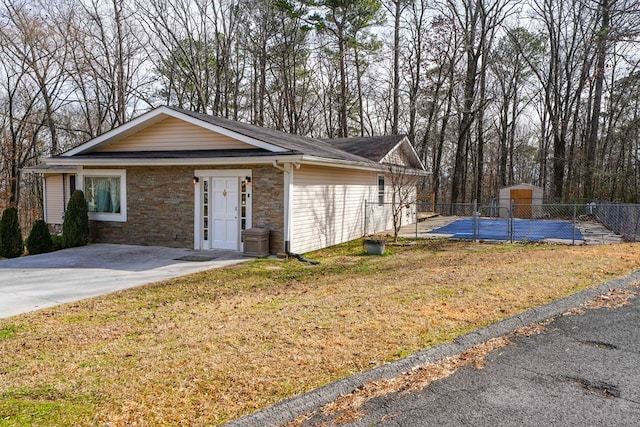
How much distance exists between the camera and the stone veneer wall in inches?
408

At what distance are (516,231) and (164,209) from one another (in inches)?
480

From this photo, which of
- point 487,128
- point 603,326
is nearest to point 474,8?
point 487,128

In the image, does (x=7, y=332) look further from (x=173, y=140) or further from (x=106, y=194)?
(x=106, y=194)

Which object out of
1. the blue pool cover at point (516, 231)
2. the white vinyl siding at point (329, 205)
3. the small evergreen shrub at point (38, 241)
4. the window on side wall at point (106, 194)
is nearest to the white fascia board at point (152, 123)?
the window on side wall at point (106, 194)

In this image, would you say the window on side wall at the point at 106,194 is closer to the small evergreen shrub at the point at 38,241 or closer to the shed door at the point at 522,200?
the small evergreen shrub at the point at 38,241

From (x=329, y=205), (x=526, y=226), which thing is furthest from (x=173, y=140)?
(x=526, y=226)

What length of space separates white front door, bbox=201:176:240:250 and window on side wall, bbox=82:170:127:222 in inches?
98.7

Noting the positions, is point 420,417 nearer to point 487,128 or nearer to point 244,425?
point 244,425

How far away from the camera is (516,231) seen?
16.0 metres

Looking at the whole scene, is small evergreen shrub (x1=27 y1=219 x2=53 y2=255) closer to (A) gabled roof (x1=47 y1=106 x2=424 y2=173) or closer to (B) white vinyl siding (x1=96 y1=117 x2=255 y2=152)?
(A) gabled roof (x1=47 y1=106 x2=424 y2=173)

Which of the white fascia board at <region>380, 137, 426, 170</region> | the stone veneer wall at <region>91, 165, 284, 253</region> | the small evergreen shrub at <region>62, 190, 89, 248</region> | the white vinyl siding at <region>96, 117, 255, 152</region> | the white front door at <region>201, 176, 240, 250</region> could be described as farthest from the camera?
the white fascia board at <region>380, 137, 426, 170</region>

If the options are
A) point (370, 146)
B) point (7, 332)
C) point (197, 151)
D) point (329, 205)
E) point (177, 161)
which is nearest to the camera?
point (7, 332)

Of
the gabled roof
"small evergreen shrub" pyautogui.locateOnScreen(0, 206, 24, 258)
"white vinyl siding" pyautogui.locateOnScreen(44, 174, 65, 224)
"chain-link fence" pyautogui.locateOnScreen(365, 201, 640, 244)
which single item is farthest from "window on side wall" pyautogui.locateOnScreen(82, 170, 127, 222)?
"chain-link fence" pyautogui.locateOnScreen(365, 201, 640, 244)

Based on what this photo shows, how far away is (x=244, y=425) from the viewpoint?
9.59 ft
